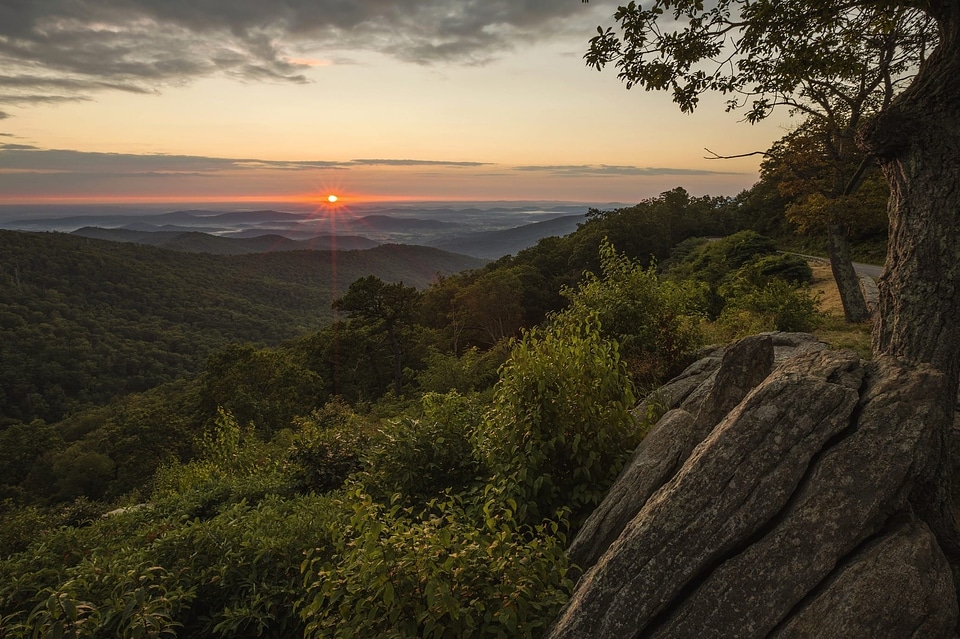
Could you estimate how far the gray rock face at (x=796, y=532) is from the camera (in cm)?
433

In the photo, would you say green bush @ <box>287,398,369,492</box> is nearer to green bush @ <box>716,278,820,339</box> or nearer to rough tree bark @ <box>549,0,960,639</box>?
rough tree bark @ <box>549,0,960,639</box>

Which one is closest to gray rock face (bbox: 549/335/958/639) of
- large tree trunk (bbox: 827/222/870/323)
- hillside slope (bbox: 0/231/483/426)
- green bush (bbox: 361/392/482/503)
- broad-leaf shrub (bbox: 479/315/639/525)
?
broad-leaf shrub (bbox: 479/315/639/525)

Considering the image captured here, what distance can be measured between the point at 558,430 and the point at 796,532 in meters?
3.37

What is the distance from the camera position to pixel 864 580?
434 cm

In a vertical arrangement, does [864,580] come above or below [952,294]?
below

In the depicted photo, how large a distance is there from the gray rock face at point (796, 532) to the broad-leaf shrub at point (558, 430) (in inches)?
78.4

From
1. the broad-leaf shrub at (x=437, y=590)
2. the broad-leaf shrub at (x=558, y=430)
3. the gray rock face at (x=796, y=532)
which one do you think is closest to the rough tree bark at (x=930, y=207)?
the gray rock face at (x=796, y=532)

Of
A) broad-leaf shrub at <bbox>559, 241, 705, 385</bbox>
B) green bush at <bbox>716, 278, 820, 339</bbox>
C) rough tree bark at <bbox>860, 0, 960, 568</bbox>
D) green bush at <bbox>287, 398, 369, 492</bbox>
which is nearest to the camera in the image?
rough tree bark at <bbox>860, 0, 960, 568</bbox>

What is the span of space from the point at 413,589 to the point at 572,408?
12.7ft

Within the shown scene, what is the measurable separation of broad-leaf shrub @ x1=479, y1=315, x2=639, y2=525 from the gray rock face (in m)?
1.99

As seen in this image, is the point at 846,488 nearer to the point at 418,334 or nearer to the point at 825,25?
the point at 825,25

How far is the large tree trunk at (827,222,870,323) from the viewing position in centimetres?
1906

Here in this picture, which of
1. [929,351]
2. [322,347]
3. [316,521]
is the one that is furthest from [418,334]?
[929,351]

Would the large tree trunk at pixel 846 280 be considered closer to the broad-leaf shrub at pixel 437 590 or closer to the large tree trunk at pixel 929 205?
the large tree trunk at pixel 929 205
